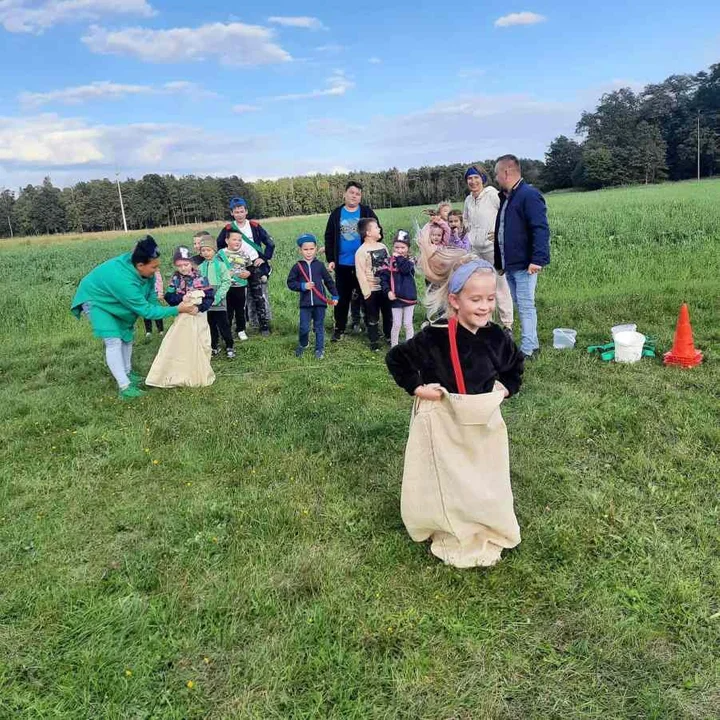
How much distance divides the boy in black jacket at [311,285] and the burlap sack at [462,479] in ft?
15.0

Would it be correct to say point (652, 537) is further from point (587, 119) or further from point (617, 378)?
point (587, 119)

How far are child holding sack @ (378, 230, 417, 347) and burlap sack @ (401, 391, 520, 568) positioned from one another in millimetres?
4427

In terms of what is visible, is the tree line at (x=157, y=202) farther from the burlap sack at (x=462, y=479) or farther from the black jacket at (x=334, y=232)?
the burlap sack at (x=462, y=479)

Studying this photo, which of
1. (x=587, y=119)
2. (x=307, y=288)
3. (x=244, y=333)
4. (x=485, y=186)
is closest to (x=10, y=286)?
(x=244, y=333)

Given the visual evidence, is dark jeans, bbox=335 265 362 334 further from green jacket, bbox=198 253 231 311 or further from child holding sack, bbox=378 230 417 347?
green jacket, bbox=198 253 231 311

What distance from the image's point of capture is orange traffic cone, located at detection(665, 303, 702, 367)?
6.18 meters

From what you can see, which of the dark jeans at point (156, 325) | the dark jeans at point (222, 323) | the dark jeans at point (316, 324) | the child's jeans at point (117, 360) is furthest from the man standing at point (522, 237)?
the dark jeans at point (156, 325)

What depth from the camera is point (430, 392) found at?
309 cm

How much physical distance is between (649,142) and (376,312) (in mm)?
78242

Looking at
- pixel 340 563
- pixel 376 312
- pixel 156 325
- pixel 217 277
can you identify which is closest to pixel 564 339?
pixel 376 312

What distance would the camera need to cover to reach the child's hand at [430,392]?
3.09 metres

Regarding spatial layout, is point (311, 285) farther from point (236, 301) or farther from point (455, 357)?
point (455, 357)

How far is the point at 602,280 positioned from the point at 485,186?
4.58 m

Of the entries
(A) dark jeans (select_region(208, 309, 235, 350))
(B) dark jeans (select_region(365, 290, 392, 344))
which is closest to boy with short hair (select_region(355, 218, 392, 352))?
(B) dark jeans (select_region(365, 290, 392, 344))
